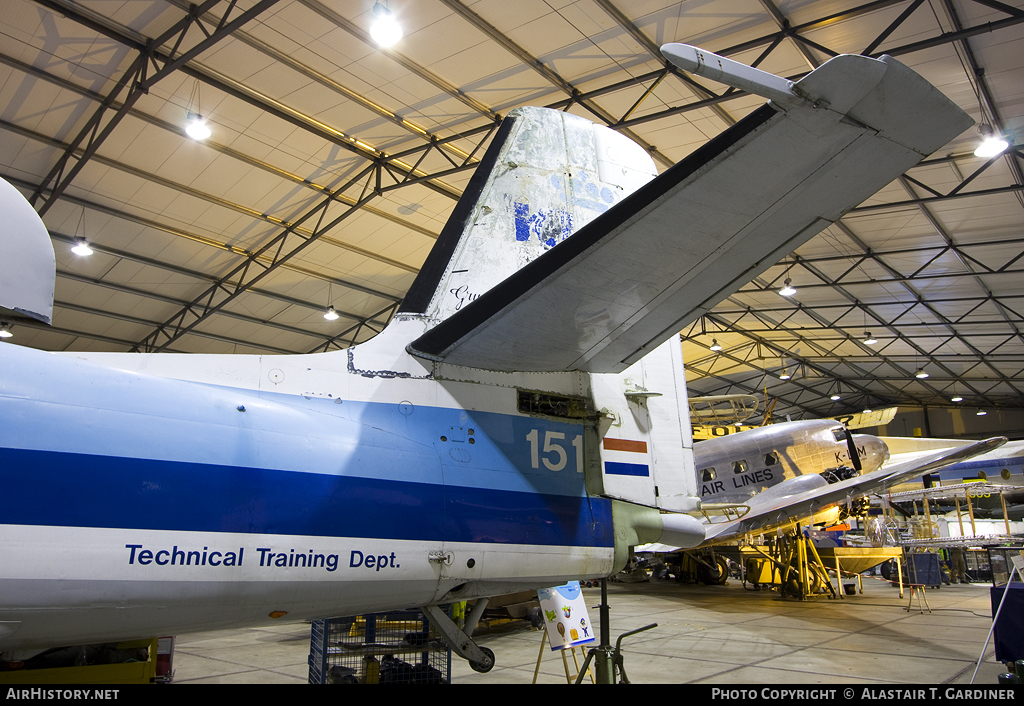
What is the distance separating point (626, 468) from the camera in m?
4.36

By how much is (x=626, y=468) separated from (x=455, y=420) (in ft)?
4.25

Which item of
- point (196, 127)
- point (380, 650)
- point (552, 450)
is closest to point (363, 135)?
point (196, 127)

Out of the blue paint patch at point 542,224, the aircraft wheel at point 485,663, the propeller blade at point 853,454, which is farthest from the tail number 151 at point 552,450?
the propeller blade at point 853,454

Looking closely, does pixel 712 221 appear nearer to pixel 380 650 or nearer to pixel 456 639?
pixel 456 639

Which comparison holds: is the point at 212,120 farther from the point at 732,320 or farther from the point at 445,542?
the point at 732,320

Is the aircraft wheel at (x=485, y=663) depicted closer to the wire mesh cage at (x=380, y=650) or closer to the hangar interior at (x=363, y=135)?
the wire mesh cage at (x=380, y=650)

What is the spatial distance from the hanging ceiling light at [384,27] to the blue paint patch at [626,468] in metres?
10.1

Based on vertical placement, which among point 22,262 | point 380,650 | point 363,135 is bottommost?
point 380,650

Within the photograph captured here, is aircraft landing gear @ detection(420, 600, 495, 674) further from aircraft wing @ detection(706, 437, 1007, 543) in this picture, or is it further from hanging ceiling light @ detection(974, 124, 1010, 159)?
hanging ceiling light @ detection(974, 124, 1010, 159)

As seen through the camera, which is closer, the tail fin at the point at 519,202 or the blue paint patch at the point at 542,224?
the tail fin at the point at 519,202

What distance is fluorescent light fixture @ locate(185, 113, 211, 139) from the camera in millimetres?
13969

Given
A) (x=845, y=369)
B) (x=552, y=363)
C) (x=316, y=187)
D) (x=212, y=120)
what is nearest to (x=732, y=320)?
(x=845, y=369)

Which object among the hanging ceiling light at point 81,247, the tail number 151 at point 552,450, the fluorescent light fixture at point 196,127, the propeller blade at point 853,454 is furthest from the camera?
the propeller blade at point 853,454

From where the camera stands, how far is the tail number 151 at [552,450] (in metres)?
4.05
